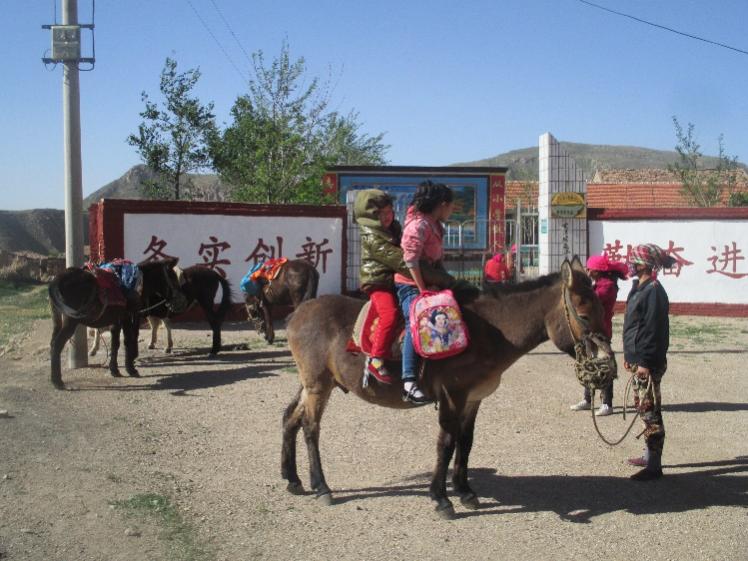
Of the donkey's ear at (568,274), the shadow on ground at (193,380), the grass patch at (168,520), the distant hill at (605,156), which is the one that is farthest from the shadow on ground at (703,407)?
the distant hill at (605,156)

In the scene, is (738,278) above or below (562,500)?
above

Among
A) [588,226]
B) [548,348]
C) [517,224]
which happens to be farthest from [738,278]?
[548,348]

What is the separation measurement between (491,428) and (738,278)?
12.2 m

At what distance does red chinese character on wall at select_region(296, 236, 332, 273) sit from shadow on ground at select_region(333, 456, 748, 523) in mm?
10869

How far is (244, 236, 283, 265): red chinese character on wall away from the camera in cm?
1672

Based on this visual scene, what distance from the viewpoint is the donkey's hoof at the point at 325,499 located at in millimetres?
5859

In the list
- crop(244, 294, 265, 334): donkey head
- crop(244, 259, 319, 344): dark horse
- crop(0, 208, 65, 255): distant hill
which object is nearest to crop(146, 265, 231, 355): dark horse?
crop(244, 294, 265, 334): donkey head

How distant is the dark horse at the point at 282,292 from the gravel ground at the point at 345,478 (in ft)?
10.1

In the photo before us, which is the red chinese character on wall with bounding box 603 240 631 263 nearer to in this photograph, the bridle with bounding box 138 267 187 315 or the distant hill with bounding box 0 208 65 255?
the bridle with bounding box 138 267 187 315

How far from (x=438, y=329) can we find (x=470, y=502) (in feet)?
4.61

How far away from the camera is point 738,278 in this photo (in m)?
17.9

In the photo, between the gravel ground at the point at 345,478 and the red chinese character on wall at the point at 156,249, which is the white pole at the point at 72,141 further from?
the red chinese character on wall at the point at 156,249

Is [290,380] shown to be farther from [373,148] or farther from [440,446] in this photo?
[373,148]

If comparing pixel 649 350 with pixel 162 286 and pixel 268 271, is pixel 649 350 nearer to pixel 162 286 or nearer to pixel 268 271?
pixel 162 286
